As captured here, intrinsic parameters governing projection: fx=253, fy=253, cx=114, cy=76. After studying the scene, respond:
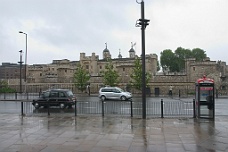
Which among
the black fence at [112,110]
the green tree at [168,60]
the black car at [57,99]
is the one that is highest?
the green tree at [168,60]

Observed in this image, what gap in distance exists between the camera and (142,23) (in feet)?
43.5

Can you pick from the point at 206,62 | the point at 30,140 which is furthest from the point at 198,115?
the point at 206,62

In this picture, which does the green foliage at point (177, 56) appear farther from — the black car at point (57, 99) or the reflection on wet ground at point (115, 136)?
the reflection on wet ground at point (115, 136)

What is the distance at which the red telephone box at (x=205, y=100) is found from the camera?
43.6 feet

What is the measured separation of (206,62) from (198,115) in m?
45.1

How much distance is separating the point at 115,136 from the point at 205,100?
6591 mm

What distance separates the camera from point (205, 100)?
13.6m

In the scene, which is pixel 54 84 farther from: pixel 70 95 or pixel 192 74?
pixel 70 95

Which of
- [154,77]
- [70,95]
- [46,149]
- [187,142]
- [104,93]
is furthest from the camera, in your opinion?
[154,77]

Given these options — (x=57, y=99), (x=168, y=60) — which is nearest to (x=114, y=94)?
(x=57, y=99)

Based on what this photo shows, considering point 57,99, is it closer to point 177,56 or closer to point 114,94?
point 114,94

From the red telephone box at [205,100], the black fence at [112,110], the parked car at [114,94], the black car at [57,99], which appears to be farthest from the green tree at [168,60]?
the red telephone box at [205,100]

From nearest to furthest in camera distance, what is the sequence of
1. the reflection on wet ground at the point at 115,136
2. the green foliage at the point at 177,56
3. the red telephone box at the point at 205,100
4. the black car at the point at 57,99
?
the reflection on wet ground at the point at 115,136, the red telephone box at the point at 205,100, the black car at the point at 57,99, the green foliage at the point at 177,56

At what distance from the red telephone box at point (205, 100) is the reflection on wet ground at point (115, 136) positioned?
2.86 feet
